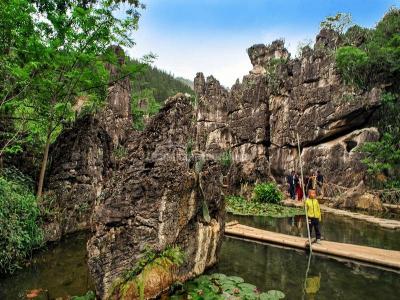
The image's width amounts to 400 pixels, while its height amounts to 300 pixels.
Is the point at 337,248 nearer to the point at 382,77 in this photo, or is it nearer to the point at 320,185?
the point at 320,185

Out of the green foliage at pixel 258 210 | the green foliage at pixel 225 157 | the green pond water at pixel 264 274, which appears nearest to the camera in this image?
the green pond water at pixel 264 274

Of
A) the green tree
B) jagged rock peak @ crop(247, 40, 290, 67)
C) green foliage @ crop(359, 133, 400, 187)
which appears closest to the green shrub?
green foliage @ crop(359, 133, 400, 187)

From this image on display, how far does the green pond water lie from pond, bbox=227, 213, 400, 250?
1009 mm

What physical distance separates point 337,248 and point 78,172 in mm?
8741

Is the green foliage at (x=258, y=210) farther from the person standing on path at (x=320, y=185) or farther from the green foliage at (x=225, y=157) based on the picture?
the green foliage at (x=225, y=157)

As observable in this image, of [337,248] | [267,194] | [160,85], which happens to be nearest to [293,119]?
[267,194]

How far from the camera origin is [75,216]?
1091cm

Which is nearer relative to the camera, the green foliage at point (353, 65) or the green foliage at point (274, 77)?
the green foliage at point (353, 65)

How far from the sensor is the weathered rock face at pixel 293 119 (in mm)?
24188

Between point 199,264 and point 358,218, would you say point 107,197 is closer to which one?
point 199,264

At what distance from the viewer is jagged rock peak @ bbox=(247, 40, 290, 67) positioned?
39.1 metres

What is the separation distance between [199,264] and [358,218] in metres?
10.6

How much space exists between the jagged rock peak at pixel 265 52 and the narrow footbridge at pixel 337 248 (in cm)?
3127

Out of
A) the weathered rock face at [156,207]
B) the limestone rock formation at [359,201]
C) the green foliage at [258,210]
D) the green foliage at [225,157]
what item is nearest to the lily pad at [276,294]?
the weathered rock face at [156,207]
